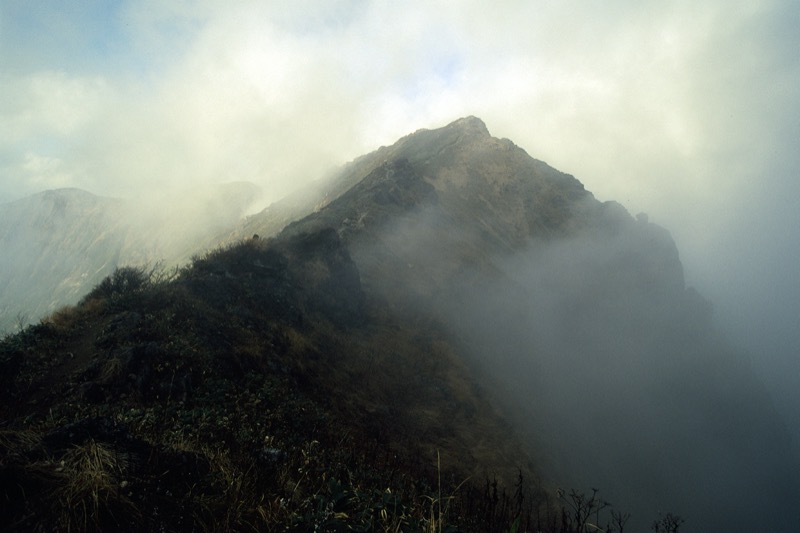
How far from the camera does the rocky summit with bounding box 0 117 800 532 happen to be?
289 cm

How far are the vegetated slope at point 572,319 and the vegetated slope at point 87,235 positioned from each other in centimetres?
3019

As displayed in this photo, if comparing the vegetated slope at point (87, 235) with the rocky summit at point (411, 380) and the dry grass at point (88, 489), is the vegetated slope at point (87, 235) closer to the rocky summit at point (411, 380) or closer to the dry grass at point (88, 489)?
the rocky summit at point (411, 380)

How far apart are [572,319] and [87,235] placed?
112119mm

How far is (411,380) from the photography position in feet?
69.4

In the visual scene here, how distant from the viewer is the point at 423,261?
123 ft

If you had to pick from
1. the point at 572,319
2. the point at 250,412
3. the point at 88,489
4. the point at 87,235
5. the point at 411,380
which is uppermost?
the point at 87,235

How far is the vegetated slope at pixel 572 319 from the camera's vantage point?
2934cm

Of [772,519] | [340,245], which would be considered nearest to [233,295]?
[340,245]

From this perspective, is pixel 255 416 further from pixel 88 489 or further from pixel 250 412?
pixel 88 489

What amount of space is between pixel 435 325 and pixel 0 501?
91.0 feet

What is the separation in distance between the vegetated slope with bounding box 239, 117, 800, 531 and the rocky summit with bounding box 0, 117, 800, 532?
34cm

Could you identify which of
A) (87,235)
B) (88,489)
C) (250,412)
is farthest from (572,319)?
(87,235)

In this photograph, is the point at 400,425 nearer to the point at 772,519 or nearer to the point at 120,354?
the point at 120,354

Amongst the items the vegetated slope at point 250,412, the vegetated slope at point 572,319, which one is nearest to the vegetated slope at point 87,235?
the vegetated slope at point 572,319
